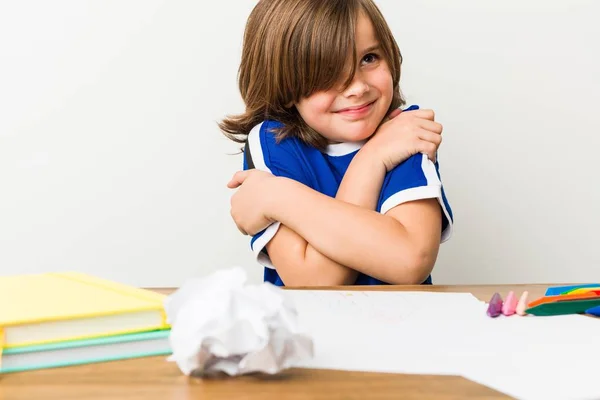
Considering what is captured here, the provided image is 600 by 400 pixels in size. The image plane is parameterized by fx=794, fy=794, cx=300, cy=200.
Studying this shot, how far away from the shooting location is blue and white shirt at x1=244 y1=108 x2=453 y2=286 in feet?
3.60

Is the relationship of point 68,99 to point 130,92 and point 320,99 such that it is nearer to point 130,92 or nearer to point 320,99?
point 130,92

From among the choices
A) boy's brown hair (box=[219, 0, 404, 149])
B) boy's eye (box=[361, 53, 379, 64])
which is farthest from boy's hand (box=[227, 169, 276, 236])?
boy's eye (box=[361, 53, 379, 64])

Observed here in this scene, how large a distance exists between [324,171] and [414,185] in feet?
0.62

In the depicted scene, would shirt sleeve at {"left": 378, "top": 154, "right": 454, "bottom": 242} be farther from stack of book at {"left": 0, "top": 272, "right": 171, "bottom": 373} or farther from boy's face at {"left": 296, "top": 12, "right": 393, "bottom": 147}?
stack of book at {"left": 0, "top": 272, "right": 171, "bottom": 373}

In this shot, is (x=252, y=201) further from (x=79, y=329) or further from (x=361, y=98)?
(x=79, y=329)

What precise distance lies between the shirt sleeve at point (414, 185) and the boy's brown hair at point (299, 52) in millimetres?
156

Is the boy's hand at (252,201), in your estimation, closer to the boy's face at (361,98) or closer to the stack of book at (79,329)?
the boy's face at (361,98)

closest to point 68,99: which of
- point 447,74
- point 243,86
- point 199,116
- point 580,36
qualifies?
point 199,116

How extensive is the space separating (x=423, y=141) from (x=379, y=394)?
778 mm

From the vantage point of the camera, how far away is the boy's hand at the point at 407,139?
1.15m

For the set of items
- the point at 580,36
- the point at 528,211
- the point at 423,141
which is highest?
the point at 580,36

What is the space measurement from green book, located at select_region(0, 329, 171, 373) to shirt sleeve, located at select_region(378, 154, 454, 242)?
63 centimetres

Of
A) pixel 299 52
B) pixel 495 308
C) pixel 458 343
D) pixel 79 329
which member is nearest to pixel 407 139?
pixel 299 52

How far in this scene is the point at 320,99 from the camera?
3.92 ft
